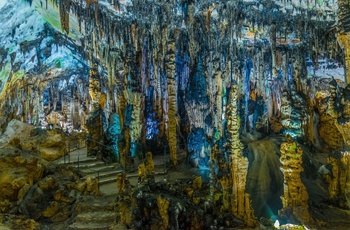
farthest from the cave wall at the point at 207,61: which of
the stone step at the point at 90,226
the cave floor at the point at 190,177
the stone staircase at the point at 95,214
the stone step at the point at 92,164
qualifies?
the stone step at the point at 90,226

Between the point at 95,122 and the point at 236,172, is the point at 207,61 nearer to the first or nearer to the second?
the point at 95,122

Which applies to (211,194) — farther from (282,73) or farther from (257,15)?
(282,73)

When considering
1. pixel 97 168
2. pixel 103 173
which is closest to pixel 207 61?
pixel 97 168

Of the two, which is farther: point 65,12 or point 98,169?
point 65,12

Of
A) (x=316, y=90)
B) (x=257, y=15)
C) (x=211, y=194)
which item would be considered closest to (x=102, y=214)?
(x=211, y=194)

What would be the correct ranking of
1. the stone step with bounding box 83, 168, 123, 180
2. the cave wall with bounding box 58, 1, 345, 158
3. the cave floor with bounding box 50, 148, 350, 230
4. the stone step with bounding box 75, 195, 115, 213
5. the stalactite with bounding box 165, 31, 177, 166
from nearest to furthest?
the stone step with bounding box 75, 195, 115, 213
the cave floor with bounding box 50, 148, 350, 230
the stone step with bounding box 83, 168, 123, 180
the stalactite with bounding box 165, 31, 177, 166
the cave wall with bounding box 58, 1, 345, 158

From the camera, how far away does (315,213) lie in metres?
8.46

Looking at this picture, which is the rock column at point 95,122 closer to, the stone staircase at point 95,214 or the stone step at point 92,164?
the stone step at point 92,164

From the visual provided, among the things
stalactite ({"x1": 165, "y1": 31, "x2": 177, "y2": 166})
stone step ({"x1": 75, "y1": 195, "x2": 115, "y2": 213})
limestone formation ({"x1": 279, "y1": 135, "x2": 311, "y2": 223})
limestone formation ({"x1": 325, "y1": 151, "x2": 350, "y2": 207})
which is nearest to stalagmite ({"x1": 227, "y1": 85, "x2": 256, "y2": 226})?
limestone formation ({"x1": 279, "y1": 135, "x2": 311, "y2": 223})

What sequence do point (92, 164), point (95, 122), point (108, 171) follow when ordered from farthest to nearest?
point (95, 122) < point (92, 164) < point (108, 171)

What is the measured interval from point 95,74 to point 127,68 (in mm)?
1368

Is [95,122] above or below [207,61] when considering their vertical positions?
below

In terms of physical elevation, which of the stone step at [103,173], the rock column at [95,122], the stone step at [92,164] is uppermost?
the rock column at [95,122]

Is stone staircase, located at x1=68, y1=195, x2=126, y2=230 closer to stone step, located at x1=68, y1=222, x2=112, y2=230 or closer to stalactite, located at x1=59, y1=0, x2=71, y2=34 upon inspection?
stone step, located at x1=68, y1=222, x2=112, y2=230
